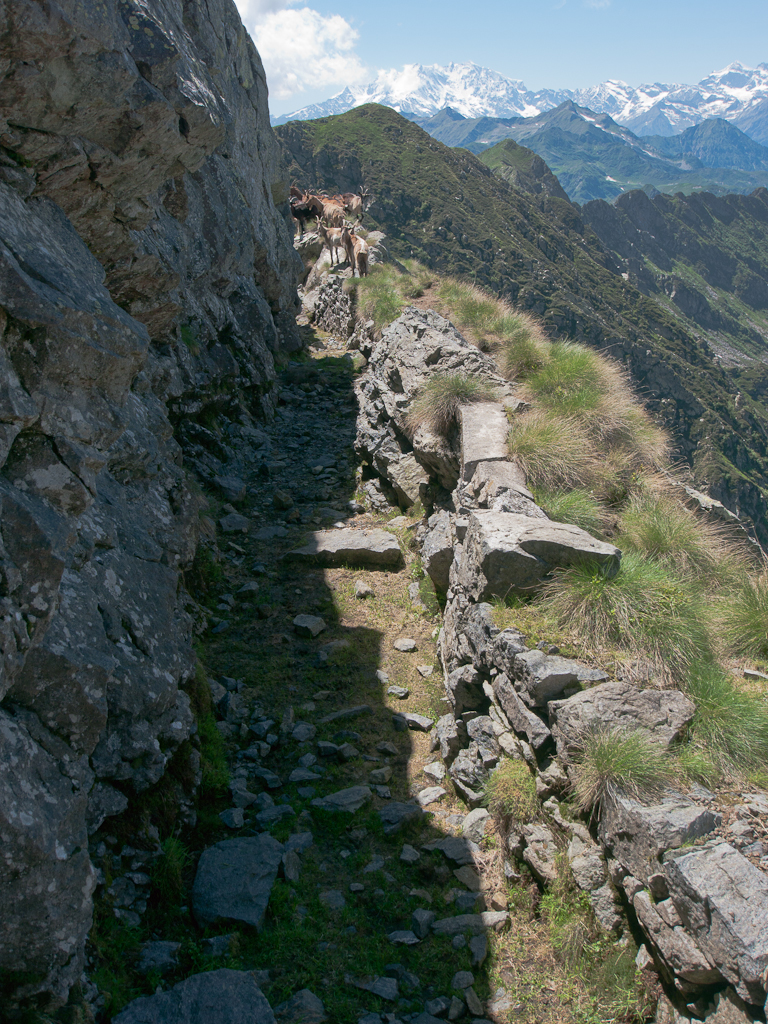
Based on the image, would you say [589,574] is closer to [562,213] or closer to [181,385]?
[181,385]

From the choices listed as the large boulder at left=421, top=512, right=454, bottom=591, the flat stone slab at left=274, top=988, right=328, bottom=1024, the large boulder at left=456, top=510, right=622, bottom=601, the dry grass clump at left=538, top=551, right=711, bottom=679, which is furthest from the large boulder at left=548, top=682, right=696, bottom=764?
the large boulder at left=421, top=512, right=454, bottom=591

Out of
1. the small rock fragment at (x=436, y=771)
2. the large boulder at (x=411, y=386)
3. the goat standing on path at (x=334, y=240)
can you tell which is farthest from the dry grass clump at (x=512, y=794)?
the goat standing on path at (x=334, y=240)

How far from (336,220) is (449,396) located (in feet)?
66.2

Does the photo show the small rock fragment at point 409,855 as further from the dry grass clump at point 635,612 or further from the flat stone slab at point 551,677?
the dry grass clump at point 635,612

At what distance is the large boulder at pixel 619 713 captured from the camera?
4.02m

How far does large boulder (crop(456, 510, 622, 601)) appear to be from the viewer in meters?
5.37

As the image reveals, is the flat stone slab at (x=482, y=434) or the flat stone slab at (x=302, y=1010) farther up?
the flat stone slab at (x=482, y=434)

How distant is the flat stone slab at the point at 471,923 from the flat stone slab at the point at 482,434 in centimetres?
457

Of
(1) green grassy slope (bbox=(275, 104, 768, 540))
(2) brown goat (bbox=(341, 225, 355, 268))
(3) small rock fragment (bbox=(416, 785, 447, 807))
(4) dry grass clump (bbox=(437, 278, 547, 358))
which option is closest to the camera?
(3) small rock fragment (bbox=(416, 785, 447, 807))

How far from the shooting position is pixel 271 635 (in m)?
7.05

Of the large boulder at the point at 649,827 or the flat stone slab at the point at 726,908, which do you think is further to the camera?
the large boulder at the point at 649,827

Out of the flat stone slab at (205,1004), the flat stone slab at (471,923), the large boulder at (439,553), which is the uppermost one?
the large boulder at (439,553)

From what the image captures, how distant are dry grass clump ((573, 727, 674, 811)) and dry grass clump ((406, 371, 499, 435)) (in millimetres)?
5418

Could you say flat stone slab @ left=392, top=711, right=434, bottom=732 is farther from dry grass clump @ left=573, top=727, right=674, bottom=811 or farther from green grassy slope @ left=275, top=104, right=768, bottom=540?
green grassy slope @ left=275, top=104, right=768, bottom=540
